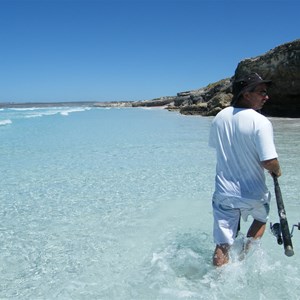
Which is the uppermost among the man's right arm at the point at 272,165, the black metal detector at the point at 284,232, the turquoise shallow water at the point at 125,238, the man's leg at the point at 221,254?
the man's right arm at the point at 272,165

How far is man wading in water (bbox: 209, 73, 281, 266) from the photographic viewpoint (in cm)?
294

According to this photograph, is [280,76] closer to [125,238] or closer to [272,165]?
[125,238]

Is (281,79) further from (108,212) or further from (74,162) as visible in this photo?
(108,212)

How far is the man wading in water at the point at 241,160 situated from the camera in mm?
2943

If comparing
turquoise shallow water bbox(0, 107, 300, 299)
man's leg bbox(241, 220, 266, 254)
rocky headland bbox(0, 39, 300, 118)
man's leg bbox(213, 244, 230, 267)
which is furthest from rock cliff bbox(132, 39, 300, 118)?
man's leg bbox(213, 244, 230, 267)

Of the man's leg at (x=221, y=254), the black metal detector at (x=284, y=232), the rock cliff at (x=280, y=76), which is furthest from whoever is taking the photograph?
the rock cliff at (x=280, y=76)

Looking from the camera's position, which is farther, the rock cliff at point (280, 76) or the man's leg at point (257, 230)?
the rock cliff at point (280, 76)

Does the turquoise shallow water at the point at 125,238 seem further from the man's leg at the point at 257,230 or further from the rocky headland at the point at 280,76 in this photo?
the rocky headland at the point at 280,76

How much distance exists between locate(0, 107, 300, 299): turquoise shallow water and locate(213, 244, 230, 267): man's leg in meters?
0.11

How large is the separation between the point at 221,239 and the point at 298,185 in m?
4.41

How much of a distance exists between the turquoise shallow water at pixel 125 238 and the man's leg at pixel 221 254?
0.35 ft

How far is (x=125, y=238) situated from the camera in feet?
15.5

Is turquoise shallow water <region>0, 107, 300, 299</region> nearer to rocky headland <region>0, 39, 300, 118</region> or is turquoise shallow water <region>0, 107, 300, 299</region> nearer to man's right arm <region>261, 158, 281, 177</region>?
man's right arm <region>261, 158, 281, 177</region>

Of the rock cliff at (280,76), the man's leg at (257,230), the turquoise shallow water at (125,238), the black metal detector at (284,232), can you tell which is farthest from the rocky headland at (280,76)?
the black metal detector at (284,232)
